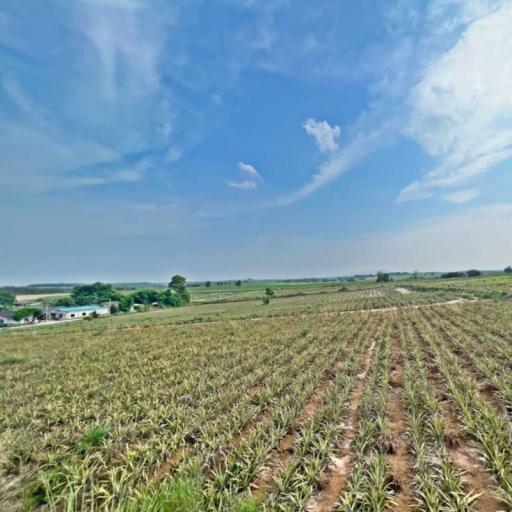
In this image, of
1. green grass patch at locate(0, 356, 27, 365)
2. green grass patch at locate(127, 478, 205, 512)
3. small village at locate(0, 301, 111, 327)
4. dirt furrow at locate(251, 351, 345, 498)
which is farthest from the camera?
small village at locate(0, 301, 111, 327)

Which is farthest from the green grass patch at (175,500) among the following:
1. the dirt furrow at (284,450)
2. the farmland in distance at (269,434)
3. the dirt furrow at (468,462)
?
the dirt furrow at (468,462)

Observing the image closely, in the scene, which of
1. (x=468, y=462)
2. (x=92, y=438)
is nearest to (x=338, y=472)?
(x=468, y=462)

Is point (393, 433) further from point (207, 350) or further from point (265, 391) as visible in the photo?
point (207, 350)

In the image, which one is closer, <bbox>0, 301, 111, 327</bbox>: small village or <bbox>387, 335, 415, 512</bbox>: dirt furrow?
<bbox>387, 335, 415, 512</bbox>: dirt furrow

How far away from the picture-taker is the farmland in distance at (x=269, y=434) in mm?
4289

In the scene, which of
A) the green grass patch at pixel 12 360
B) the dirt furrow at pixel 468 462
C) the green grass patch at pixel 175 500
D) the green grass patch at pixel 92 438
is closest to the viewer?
the green grass patch at pixel 175 500

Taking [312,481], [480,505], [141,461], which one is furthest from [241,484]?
[480,505]

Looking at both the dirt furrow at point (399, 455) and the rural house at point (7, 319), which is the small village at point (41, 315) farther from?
the dirt furrow at point (399, 455)

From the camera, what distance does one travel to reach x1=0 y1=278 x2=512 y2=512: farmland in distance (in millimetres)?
4289

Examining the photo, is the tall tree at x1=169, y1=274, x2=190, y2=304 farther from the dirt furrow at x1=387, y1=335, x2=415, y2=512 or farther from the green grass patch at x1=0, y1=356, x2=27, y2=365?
the dirt furrow at x1=387, y1=335, x2=415, y2=512

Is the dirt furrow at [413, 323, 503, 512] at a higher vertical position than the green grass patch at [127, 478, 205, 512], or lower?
lower

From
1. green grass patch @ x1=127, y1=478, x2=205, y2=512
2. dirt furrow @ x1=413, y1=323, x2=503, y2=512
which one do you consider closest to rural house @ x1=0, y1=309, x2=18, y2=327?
green grass patch @ x1=127, y1=478, x2=205, y2=512

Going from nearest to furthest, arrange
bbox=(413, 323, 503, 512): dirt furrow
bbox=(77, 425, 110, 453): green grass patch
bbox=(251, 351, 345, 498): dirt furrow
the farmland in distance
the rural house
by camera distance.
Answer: bbox=(413, 323, 503, 512): dirt furrow → the farmland in distance → bbox=(251, 351, 345, 498): dirt furrow → bbox=(77, 425, 110, 453): green grass patch → the rural house

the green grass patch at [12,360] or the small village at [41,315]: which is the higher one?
the green grass patch at [12,360]
